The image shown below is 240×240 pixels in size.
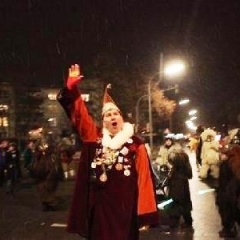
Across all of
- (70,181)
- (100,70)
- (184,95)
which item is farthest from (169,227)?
(184,95)

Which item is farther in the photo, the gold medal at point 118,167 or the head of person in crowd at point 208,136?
the head of person in crowd at point 208,136

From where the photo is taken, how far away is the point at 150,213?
17.7 feet

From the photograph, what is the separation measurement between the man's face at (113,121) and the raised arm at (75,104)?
0.16 meters

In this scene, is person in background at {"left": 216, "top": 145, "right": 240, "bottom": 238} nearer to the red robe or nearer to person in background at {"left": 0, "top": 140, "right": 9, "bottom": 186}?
the red robe

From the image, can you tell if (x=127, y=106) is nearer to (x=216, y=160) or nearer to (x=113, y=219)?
(x=216, y=160)

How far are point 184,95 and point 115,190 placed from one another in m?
66.9

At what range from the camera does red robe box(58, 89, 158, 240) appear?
213 inches

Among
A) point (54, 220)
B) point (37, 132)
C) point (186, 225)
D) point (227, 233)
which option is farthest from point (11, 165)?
point (227, 233)

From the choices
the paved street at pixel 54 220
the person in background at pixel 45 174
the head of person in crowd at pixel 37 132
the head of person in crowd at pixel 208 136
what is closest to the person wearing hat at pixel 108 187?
the paved street at pixel 54 220

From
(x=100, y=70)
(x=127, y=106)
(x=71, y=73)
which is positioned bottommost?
(x=71, y=73)

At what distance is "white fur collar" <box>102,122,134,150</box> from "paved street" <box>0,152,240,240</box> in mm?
3753

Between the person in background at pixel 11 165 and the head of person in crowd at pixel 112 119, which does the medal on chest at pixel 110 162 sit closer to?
the head of person in crowd at pixel 112 119

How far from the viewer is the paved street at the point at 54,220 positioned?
9266 millimetres

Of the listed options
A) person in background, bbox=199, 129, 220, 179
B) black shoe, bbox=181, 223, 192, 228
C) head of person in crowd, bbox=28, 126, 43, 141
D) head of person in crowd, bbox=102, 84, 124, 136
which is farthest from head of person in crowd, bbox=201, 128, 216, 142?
head of person in crowd, bbox=102, 84, 124, 136
